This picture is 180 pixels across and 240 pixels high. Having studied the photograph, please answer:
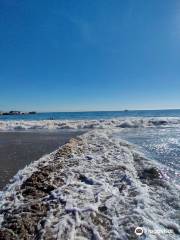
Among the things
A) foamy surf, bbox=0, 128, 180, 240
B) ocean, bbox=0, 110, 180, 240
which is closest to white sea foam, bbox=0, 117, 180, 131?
ocean, bbox=0, 110, 180, 240

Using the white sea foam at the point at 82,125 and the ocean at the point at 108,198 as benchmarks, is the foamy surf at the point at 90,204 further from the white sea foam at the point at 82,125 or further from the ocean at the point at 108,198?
the white sea foam at the point at 82,125

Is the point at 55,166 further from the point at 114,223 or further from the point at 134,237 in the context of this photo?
the point at 134,237

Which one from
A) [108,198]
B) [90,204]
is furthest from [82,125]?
[90,204]

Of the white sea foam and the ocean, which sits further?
the white sea foam

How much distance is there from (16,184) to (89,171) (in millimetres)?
1698

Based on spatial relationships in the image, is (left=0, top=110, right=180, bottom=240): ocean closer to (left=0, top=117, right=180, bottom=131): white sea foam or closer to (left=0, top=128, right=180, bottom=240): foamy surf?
(left=0, top=128, right=180, bottom=240): foamy surf

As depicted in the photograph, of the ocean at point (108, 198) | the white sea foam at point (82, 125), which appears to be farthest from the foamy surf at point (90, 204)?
the white sea foam at point (82, 125)

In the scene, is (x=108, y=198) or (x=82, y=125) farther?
(x=82, y=125)

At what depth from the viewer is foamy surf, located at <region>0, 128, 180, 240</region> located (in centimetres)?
322

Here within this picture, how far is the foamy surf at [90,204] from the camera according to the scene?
3.22 meters

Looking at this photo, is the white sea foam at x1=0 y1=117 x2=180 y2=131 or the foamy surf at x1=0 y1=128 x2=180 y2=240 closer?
the foamy surf at x1=0 y1=128 x2=180 y2=240

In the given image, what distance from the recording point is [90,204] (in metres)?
3.95

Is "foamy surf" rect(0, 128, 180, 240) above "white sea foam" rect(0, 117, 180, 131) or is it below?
above

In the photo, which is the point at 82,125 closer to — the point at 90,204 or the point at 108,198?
the point at 108,198
